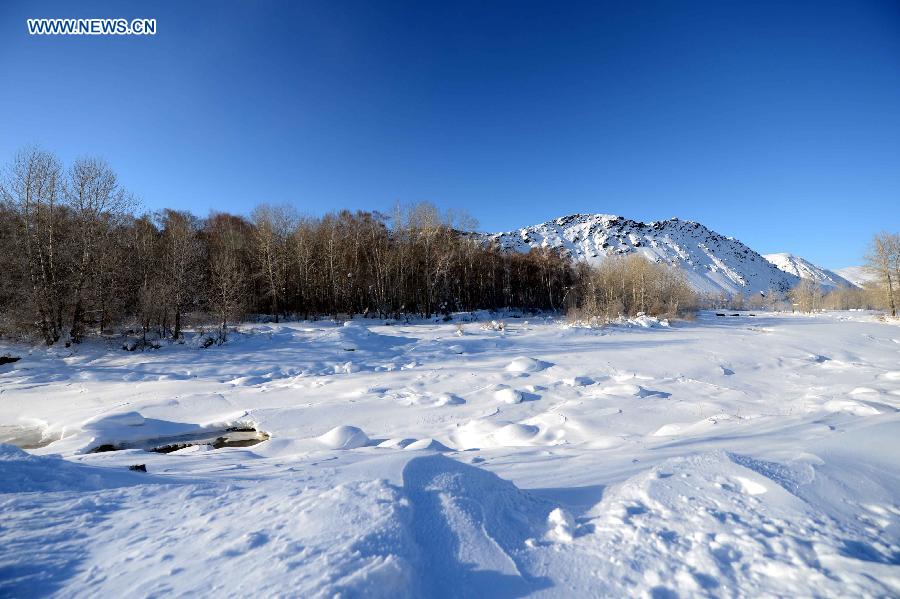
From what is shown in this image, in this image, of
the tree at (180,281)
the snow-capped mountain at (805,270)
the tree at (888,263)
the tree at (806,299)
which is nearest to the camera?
the tree at (180,281)

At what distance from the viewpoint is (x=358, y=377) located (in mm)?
9930

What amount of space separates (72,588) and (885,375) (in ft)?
46.0

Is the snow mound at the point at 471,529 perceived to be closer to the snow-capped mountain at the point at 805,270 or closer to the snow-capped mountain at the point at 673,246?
the snow-capped mountain at the point at 673,246

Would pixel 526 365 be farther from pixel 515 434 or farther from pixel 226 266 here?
pixel 226 266

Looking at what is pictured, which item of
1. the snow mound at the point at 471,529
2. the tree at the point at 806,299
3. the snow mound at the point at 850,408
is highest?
the tree at the point at 806,299

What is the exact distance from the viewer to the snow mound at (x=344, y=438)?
17.8 feet

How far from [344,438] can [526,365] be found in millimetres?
6336

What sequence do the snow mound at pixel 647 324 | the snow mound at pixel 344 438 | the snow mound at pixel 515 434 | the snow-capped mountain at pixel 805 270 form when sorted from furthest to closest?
the snow-capped mountain at pixel 805 270 < the snow mound at pixel 647 324 < the snow mound at pixel 515 434 < the snow mound at pixel 344 438

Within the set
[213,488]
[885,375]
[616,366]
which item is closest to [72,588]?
[213,488]

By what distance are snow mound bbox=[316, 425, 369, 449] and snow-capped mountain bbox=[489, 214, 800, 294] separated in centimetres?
10587

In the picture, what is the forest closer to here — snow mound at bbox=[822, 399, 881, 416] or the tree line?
the tree line

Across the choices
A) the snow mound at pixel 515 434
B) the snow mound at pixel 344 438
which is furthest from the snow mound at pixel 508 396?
the snow mound at pixel 344 438

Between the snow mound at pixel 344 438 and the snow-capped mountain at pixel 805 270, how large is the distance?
202 meters

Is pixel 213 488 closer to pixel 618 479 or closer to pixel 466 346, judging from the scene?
pixel 618 479
